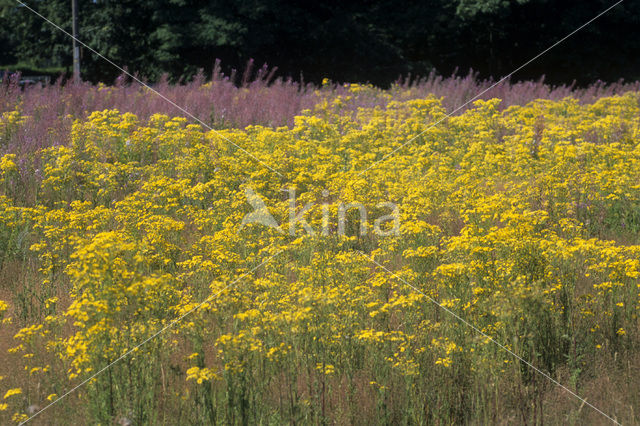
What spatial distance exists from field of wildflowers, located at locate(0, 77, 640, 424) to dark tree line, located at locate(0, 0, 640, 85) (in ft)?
57.0

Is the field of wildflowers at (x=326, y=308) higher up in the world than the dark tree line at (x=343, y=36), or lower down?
lower down

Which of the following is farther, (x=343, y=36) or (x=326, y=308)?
(x=343, y=36)

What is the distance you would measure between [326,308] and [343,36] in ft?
76.0

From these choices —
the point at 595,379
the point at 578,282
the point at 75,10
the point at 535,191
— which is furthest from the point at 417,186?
the point at 75,10

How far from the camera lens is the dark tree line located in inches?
922

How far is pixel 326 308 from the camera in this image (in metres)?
3.88

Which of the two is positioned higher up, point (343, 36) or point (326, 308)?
point (343, 36)

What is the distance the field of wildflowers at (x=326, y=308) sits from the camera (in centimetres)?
356

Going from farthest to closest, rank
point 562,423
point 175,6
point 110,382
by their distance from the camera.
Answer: point 175,6
point 562,423
point 110,382

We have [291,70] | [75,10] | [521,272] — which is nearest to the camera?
[521,272]

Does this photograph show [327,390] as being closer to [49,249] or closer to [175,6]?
[49,249]

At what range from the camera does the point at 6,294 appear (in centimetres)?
519

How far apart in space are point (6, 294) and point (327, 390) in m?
2.84

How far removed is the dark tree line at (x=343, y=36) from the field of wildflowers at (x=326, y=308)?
17384 millimetres
